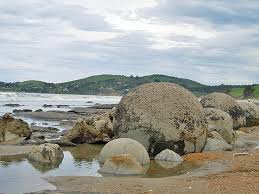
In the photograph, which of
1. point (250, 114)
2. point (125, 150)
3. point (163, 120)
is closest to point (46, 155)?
point (125, 150)

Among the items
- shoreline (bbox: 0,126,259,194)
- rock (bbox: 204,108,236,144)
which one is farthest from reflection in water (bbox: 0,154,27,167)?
rock (bbox: 204,108,236,144)

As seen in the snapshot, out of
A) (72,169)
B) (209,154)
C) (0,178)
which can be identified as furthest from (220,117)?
(0,178)

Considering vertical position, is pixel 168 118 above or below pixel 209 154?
above

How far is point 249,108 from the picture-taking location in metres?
35.5

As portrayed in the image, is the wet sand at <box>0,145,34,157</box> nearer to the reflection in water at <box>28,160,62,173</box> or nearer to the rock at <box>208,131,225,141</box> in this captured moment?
the reflection in water at <box>28,160,62,173</box>

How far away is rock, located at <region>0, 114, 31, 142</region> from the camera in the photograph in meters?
21.4

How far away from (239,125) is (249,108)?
170 inches

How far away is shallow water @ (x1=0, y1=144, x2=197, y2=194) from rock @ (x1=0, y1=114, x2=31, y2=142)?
435 centimetres

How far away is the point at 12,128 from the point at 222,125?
967 cm

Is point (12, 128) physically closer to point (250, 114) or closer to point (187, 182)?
point (187, 182)

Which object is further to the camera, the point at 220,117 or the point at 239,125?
the point at 239,125

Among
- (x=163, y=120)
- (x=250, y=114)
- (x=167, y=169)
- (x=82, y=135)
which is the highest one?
(x=163, y=120)

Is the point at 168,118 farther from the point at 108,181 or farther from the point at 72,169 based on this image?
the point at 108,181

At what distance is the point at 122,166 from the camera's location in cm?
1415
